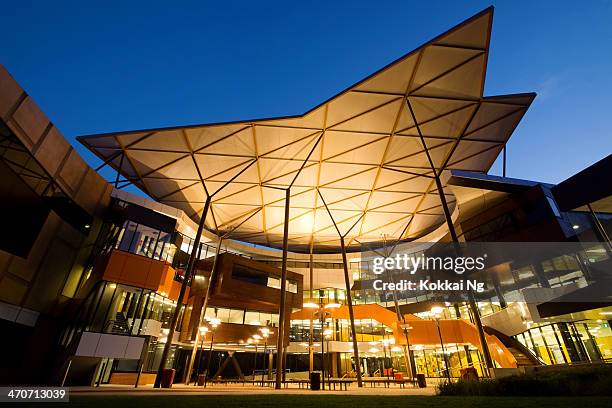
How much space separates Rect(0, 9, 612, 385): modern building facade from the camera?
55.4 feet

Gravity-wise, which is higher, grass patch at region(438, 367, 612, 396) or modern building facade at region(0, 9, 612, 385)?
modern building facade at region(0, 9, 612, 385)

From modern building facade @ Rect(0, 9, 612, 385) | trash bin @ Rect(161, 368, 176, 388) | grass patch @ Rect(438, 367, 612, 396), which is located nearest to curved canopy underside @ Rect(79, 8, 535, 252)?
modern building facade @ Rect(0, 9, 612, 385)

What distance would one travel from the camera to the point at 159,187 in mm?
27312

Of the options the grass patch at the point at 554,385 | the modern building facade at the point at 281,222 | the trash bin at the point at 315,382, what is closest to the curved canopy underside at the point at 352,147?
the modern building facade at the point at 281,222

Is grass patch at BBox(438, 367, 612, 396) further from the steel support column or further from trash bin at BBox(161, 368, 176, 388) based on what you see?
trash bin at BBox(161, 368, 176, 388)

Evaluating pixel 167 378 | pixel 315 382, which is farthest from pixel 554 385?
pixel 167 378

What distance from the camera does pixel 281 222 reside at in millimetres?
34719

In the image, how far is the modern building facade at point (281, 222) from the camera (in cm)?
1688

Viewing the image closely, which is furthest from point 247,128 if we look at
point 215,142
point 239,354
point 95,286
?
point 239,354

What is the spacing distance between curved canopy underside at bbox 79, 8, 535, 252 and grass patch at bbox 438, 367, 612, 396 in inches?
589

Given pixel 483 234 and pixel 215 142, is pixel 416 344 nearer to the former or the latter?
pixel 483 234

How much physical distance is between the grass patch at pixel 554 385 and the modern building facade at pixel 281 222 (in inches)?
268

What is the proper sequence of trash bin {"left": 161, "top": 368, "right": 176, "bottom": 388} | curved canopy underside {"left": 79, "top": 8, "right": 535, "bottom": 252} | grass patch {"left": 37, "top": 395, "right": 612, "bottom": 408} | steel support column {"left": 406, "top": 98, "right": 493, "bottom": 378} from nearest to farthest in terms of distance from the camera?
grass patch {"left": 37, "top": 395, "right": 612, "bottom": 408}, steel support column {"left": 406, "top": 98, "right": 493, "bottom": 378}, trash bin {"left": 161, "top": 368, "right": 176, "bottom": 388}, curved canopy underside {"left": 79, "top": 8, "right": 535, "bottom": 252}

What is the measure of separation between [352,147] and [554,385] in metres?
18.8
